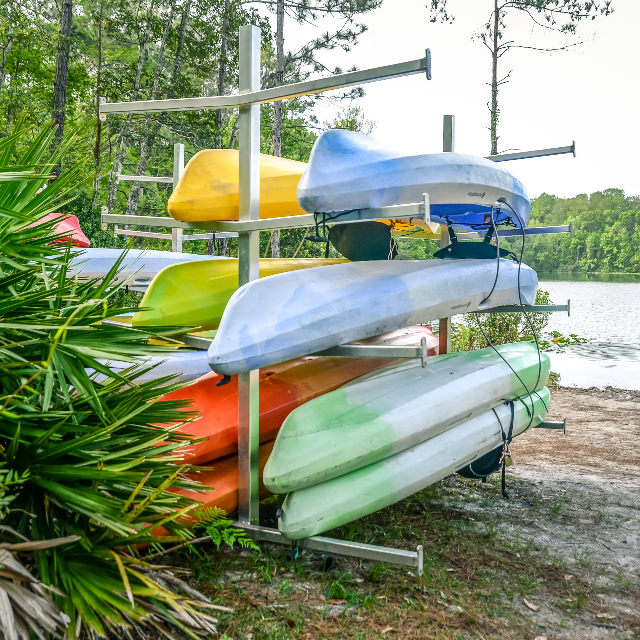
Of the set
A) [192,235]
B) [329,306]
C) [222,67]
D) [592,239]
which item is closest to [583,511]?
[329,306]

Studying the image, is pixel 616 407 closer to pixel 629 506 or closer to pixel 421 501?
pixel 629 506

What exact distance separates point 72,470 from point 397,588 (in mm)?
1430

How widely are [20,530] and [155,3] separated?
18902 millimetres

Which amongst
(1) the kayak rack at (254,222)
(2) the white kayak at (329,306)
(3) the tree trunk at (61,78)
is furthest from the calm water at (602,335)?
(3) the tree trunk at (61,78)

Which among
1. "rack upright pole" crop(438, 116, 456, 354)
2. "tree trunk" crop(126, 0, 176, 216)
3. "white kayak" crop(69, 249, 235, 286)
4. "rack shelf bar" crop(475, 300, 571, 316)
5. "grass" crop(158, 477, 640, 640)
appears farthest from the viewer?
"tree trunk" crop(126, 0, 176, 216)

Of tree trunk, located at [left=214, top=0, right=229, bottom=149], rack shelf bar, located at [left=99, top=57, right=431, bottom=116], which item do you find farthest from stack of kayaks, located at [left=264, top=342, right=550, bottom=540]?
tree trunk, located at [left=214, top=0, right=229, bottom=149]

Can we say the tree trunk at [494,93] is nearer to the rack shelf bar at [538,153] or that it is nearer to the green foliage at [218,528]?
the rack shelf bar at [538,153]

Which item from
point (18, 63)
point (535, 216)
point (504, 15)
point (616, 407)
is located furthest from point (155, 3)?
point (535, 216)

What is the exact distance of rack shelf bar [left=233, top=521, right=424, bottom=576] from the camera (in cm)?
235

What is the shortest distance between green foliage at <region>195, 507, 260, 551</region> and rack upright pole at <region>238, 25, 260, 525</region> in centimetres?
20

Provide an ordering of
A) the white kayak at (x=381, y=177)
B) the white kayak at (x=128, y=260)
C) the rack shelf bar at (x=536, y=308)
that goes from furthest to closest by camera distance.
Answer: the white kayak at (x=128, y=260)
the rack shelf bar at (x=536, y=308)
the white kayak at (x=381, y=177)

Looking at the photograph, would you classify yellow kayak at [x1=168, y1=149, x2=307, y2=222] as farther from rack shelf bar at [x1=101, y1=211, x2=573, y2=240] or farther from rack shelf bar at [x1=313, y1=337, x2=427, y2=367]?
rack shelf bar at [x1=313, y1=337, x2=427, y2=367]

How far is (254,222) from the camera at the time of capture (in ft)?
9.02

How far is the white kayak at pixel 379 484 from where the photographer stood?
8.00 feet
